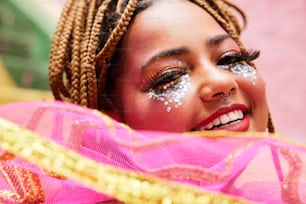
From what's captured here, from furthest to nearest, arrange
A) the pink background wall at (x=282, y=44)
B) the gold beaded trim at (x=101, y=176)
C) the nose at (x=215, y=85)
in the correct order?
the pink background wall at (x=282, y=44)
the nose at (x=215, y=85)
the gold beaded trim at (x=101, y=176)

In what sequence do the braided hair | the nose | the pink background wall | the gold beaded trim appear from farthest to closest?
the pink background wall, the braided hair, the nose, the gold beaded trim

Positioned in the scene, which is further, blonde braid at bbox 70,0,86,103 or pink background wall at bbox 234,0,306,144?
pink background wall at bbox 234,0,306,144

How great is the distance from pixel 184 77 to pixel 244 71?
0.11 meters

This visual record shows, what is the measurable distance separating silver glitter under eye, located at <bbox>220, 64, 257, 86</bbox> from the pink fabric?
0.71ft

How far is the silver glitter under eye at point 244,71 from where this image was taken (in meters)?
0.80

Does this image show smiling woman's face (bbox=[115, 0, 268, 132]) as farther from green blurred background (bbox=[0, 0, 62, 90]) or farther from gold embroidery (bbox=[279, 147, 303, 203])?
green blurred background (bbox=[0, 0, 62, 90])

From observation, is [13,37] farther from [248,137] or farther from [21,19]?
[248,137]

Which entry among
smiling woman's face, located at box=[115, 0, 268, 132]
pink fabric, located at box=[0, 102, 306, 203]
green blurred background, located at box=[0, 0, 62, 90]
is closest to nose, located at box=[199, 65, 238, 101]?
smiling woman's face, located at box=[115, 0, 268, 132]

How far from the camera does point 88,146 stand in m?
0.63

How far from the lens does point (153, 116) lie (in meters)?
0.76

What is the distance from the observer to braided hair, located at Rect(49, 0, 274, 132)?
2.76 feet

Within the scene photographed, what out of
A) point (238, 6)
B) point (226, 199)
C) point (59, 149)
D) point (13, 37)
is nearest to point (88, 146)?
point (59, 149)

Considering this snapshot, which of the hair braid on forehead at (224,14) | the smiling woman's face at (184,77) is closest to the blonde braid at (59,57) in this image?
the smiling woman's face at (184,77)

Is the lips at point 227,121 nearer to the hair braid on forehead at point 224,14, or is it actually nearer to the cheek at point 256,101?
the cheek at point 256,101
